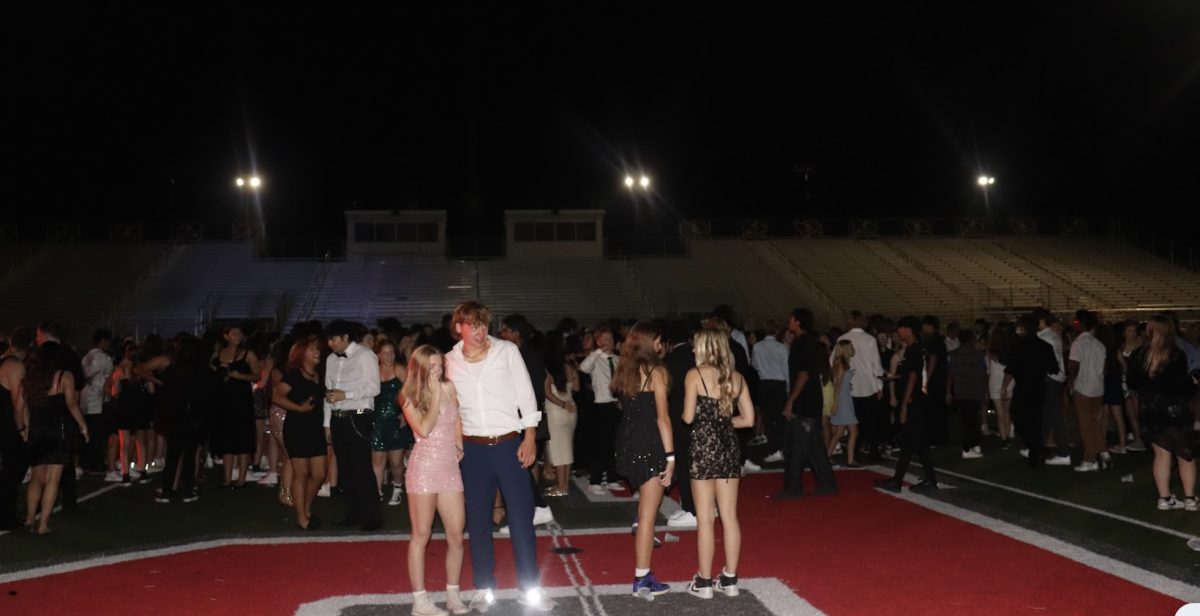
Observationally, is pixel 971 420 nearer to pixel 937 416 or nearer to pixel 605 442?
pixel 937 416

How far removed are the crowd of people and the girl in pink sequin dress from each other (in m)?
0.01

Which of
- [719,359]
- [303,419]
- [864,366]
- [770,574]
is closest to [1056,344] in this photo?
[864,366]

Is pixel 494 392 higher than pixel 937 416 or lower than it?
higher

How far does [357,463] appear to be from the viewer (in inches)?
371

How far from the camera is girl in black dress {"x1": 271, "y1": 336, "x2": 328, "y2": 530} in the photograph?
30.9 ft

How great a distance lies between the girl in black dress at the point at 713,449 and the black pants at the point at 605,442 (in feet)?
15.1

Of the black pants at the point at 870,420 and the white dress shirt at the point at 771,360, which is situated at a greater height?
the white dress shirt at the point at 771,360

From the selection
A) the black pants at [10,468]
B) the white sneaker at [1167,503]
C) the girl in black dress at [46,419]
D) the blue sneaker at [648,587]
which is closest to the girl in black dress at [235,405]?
the girl in black dress at [46,419]

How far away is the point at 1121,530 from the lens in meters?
8.85

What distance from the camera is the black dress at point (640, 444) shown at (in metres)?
6.93

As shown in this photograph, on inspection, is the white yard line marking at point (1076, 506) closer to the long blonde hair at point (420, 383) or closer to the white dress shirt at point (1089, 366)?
the white dress shirt at point (1089, 366)

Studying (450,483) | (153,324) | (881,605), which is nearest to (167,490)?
(450,483)

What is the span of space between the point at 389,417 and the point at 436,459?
12.6 ft

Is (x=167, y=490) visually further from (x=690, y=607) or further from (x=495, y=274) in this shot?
(x=495, y=274)
